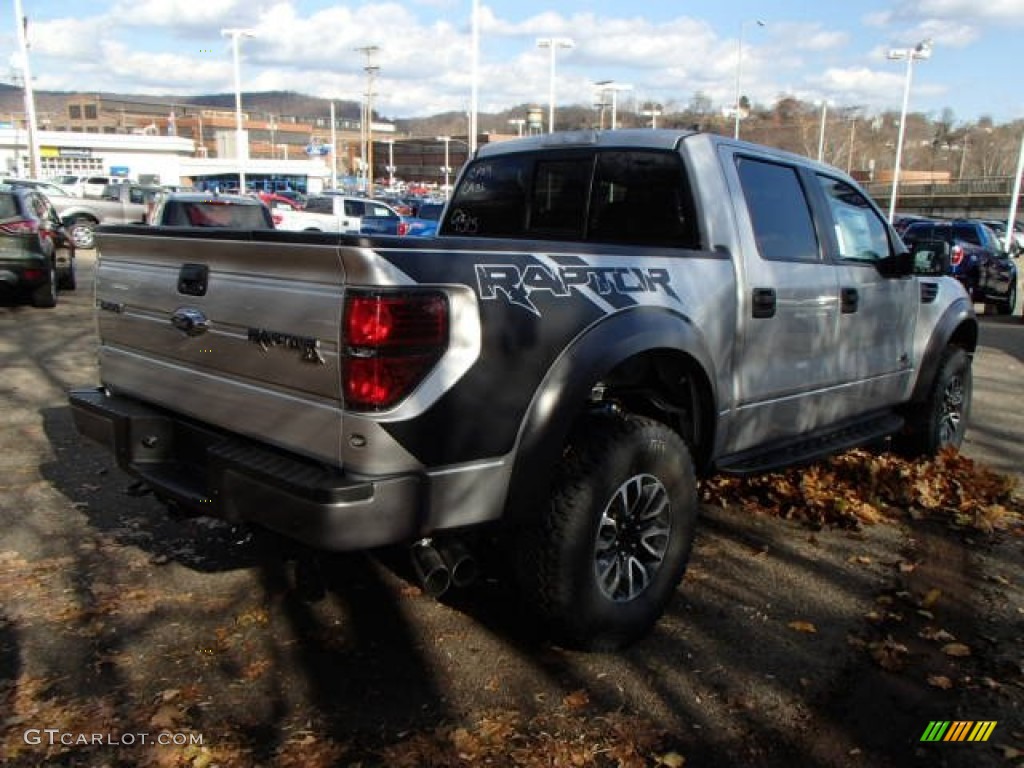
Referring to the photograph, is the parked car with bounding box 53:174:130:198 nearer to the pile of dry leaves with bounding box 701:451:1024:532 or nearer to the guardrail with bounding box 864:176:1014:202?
the pile of dry leaves with bounding box 701:451:1024:532

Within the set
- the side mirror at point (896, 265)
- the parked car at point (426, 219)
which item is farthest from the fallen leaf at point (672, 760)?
the parked car at point (426, 219)

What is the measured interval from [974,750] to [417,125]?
7379 inches

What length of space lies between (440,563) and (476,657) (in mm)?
Answer: 605

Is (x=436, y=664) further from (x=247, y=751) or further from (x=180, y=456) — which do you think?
(x=180, y=456)

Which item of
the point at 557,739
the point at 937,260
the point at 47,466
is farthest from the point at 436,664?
the point at 937,260

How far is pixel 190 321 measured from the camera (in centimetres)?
315

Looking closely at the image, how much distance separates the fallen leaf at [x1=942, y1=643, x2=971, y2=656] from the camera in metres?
3.42

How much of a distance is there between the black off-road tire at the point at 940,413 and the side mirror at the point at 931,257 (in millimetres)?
889

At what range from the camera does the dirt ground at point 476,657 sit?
2.77 m

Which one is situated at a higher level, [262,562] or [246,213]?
[246,213]

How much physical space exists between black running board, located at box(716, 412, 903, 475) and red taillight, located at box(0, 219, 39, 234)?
1025cm

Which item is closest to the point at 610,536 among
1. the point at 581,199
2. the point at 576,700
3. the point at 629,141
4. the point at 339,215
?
the point at 576,700

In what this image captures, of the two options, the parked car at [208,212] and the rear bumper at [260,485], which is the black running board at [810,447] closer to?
the rear bumper at [260,485]

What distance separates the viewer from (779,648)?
3445 millimetres
